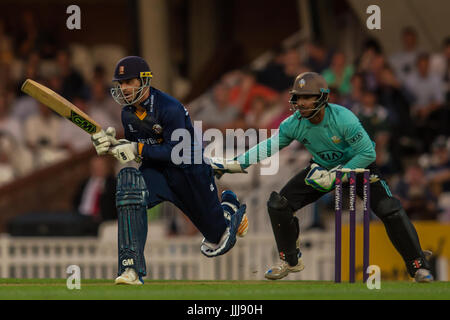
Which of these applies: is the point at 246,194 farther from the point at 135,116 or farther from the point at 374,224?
the point at 135,116

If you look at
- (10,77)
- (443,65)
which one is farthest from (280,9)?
(443,65)

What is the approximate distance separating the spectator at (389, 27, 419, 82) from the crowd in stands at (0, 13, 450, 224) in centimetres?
1

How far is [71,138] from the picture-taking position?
641 inches

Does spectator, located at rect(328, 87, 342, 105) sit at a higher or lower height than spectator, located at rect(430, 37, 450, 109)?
lower

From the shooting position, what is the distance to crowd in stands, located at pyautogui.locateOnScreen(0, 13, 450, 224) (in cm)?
1278

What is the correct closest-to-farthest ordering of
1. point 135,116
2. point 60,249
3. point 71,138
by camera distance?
point 135,116
point 60,249
point 71,138

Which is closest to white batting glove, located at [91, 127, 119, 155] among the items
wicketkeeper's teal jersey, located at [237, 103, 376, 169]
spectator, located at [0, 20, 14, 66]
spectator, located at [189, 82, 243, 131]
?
wicketkeeper's teal jersey, located at [237, 103, 376, 169]

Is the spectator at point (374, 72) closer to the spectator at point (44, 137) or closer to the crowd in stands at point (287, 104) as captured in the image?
the crowd in stands at point (287, 104)

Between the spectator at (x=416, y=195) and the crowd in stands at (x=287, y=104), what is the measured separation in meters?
0.01

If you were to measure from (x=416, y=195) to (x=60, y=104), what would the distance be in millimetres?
5097

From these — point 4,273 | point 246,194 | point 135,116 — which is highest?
point 135,116

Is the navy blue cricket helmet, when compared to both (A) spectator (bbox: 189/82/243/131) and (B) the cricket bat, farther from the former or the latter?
(A) spectator (bbox: 189/82/243/131)

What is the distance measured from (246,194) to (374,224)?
197cm

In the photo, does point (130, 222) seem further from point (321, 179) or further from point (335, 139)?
point (335, 139)
